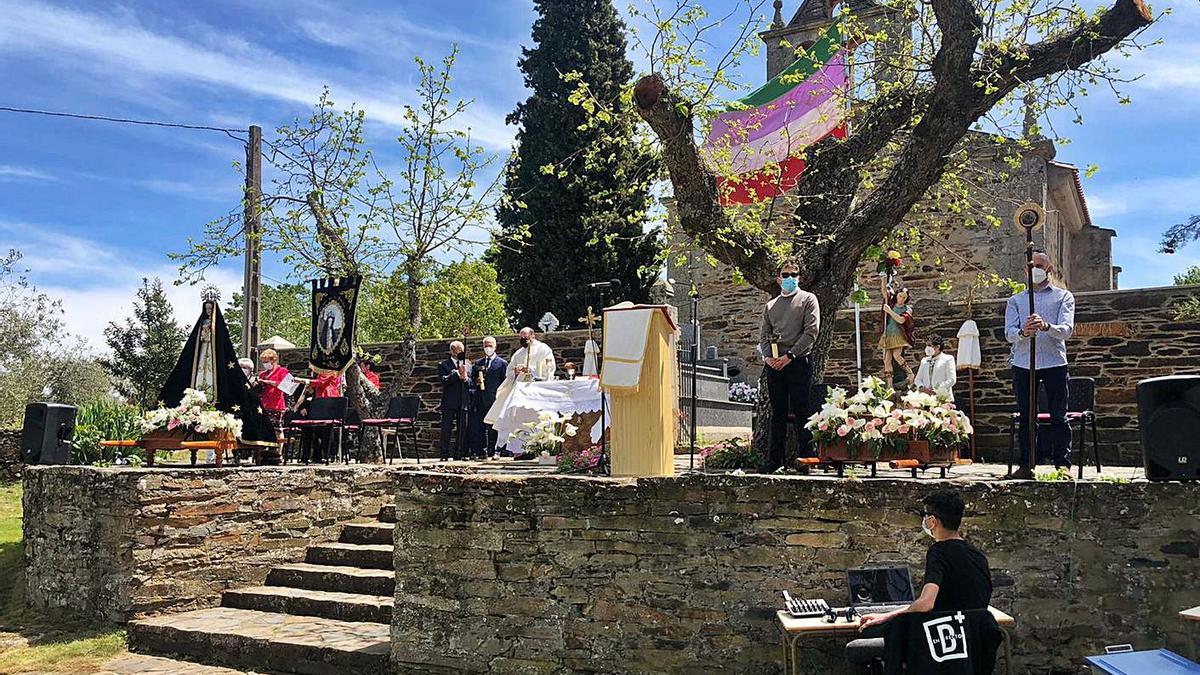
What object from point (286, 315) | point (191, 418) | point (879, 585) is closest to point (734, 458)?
point (879, 585)

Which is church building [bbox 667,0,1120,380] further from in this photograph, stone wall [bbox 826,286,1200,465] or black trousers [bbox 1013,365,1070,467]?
black trousers [bbox 1013,365,1070,467]

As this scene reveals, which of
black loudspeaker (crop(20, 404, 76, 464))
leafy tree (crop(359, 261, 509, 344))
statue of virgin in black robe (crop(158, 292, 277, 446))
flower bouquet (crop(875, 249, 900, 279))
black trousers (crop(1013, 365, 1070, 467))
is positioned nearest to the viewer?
black trousers (crop(1013, 365, 1070, 467))

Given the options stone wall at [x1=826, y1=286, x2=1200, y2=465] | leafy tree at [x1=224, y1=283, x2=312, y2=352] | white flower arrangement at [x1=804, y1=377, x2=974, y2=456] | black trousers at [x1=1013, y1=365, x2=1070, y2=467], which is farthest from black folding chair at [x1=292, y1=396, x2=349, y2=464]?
leafy tree at [x1=224, y1=283, x2=312, y2=352]

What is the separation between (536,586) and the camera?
271 inches

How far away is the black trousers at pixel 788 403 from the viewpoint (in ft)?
25.9

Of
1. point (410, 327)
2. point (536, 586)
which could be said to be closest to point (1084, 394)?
point (536, 586)

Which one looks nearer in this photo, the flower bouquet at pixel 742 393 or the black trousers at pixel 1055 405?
the black trousers at pixel 1055 405

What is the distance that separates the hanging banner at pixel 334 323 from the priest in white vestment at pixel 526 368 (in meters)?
2.12

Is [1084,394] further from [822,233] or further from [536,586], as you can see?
[536,586]

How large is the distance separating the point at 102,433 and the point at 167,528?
346 cm

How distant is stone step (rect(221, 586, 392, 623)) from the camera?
8055 millimetres

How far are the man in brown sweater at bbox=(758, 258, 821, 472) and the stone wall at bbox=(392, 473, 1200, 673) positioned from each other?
1.60m

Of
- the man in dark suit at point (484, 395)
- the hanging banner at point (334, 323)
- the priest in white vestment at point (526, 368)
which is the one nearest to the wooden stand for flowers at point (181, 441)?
the hanging banner at point (334, 323)

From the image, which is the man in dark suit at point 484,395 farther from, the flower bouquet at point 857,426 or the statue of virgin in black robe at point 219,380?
the flower bouquet at point 857,426
